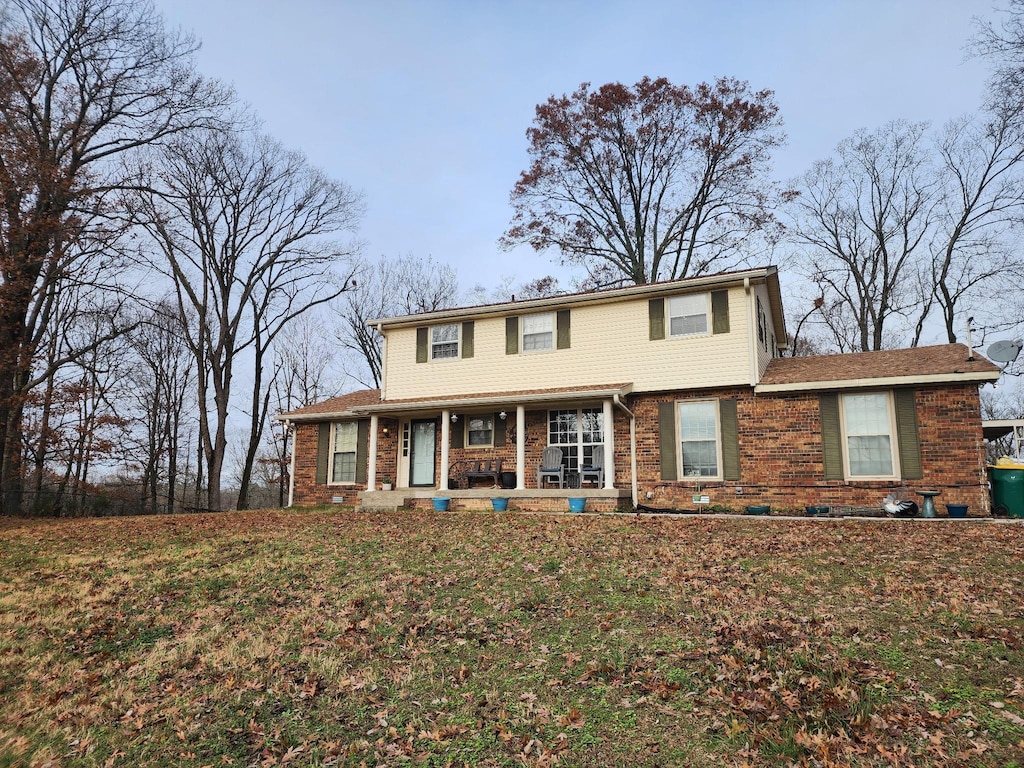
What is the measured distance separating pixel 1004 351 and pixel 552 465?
910 centimetres

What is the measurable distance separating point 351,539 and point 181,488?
Answer: 29.7m

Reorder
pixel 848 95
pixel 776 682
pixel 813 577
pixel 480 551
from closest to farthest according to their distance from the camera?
pixel 776 682, pixel 813 577, pixel 480 551, pixel 848 95

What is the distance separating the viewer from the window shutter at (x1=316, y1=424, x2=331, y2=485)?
55.9ft

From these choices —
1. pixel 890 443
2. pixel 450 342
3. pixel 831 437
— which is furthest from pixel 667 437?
pixel 450 342

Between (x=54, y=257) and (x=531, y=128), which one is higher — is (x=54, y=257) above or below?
below

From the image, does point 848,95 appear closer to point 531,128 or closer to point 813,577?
point 531,128

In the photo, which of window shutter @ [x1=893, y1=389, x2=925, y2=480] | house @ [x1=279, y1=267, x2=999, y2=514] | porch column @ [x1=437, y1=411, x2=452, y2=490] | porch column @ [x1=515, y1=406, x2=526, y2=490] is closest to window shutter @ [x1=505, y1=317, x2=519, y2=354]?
house @ [x1=279, y1=267, x2=999, y2=514]

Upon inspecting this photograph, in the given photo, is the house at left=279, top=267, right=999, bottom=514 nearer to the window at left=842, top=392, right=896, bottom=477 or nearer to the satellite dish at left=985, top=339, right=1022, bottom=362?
the window at left=842, top=392, right=896, bottom=477

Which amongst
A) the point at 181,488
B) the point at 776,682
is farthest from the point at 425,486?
the point at 181,488

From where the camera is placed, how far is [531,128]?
953 inches

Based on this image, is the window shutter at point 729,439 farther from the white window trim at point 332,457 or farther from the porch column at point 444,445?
the white window trim at point 332,457

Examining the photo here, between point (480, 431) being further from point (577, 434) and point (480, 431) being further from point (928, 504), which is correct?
point (928, 504)

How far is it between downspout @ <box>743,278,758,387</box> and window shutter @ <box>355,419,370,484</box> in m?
9.50

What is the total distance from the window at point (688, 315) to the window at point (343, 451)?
8668mm
